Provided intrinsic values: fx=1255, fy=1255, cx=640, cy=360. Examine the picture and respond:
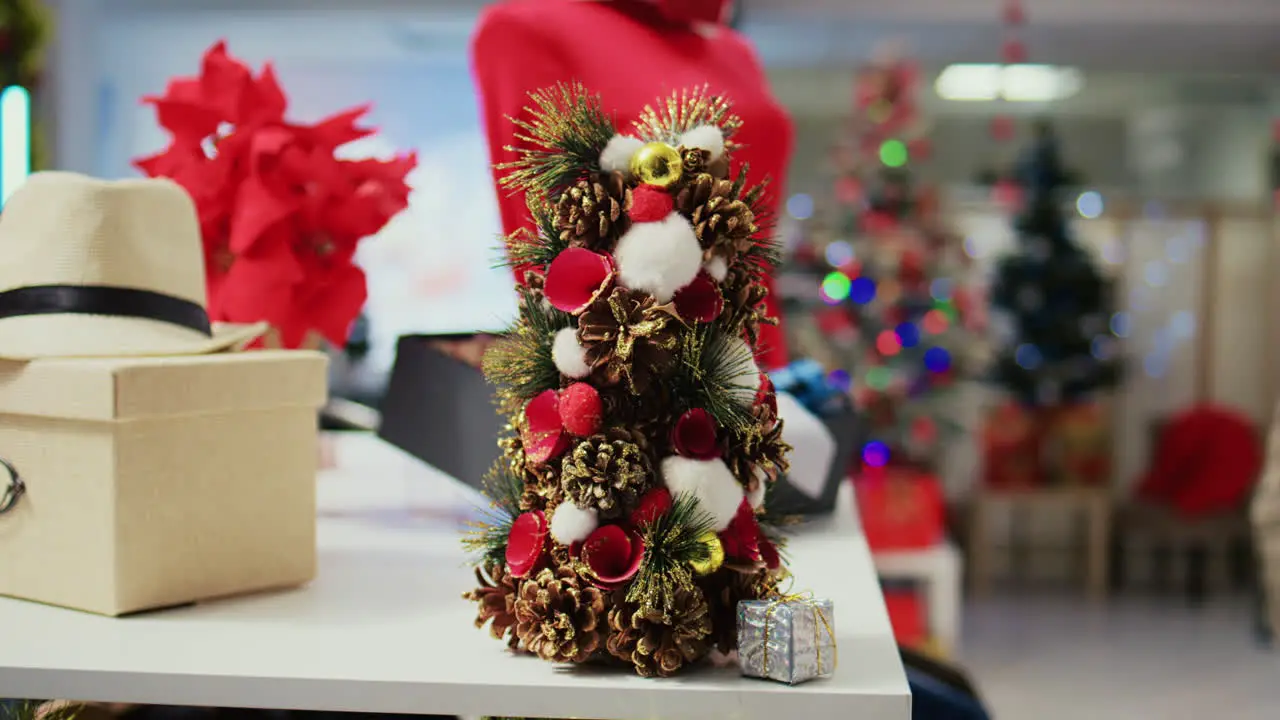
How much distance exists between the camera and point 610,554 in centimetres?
82

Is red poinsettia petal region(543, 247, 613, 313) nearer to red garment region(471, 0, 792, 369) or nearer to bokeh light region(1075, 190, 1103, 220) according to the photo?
red garment region(471, 0, 792, 369)

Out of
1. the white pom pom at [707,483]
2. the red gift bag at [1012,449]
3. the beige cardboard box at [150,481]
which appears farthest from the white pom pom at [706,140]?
the red gift bag at [1012,449]

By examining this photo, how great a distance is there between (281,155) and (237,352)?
30cm

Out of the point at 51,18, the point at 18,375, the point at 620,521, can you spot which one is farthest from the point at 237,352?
the point at 51,18

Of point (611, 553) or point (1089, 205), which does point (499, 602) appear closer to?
point (611, 553)

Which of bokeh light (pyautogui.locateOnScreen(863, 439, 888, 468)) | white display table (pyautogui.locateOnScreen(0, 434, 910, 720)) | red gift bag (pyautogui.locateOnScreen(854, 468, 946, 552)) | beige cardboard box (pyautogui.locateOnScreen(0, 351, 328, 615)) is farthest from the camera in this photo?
bokeh light (pyautogui.locateOnScreen(863, 439, 888, 468))

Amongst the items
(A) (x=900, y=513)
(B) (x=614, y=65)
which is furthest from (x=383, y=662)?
(A) (x=900, y=513)

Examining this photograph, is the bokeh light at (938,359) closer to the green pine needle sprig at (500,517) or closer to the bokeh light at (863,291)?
the bokeh light at (863,291)

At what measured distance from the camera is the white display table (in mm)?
779

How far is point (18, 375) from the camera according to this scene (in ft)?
3.37

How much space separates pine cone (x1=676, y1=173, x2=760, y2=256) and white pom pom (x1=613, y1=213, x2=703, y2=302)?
0.01 metres

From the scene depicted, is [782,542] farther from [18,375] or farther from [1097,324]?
[1097,324]

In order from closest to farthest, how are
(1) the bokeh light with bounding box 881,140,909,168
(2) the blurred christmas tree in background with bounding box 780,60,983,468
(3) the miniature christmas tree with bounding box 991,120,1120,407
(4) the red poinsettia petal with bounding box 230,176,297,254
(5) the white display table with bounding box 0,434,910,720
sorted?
(5) the white display table with bounding box 0,434,910,720 < (4) the red poinsettia petal with bounding box 230,176,297,254 < (2) the blurred christmas tree in background with bounding box 780,60,983,468 < (1) the bokeh light with bounding box 881,140,909,168 < (3) the miniature christmas tree with bounding box 991,120,1120,407

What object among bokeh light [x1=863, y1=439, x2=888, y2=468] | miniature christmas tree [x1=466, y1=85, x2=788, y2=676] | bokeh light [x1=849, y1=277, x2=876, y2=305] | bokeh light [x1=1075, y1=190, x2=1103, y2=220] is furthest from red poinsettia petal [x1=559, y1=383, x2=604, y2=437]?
bokeh light [x1=1075, y1=190, x2=1103, y2=220]
